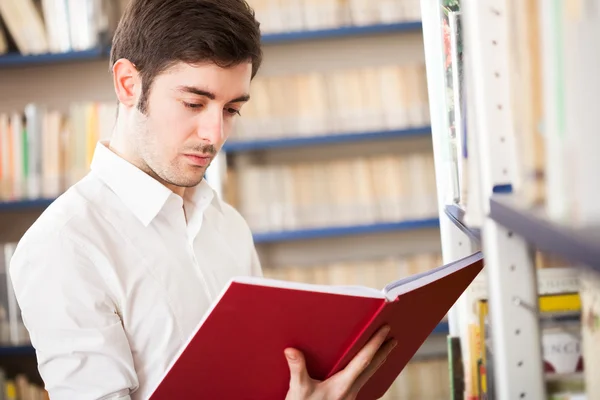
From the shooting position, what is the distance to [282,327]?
3.15ft

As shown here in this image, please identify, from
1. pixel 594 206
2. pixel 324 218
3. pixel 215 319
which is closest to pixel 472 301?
pixel 215 319

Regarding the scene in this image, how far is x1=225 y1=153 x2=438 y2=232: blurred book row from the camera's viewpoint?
283 centimetres

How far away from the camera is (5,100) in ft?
10.4

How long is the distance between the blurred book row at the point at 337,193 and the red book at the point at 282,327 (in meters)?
1.71

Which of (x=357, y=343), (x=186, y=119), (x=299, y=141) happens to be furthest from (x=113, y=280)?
(x=299, y=141)

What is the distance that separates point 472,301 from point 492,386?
267 millimetres

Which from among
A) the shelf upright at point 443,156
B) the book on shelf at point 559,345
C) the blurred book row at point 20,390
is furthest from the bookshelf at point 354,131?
the book on shelf at point 559,345

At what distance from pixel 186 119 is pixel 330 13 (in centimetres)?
169

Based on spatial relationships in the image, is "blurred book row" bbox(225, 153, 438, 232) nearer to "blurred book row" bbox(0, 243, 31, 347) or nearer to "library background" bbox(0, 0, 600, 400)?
"library background" bbox(0, 0, 600, 400)

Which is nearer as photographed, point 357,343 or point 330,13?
point 357,343

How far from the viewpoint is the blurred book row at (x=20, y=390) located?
2.81m

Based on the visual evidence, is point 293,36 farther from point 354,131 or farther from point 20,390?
point 20,390

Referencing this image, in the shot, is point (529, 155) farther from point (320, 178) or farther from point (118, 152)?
point (320, 178)

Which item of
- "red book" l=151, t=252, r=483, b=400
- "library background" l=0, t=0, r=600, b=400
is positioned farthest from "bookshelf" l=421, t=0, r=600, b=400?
"library background" l=0, t=0, r=600, b=400
